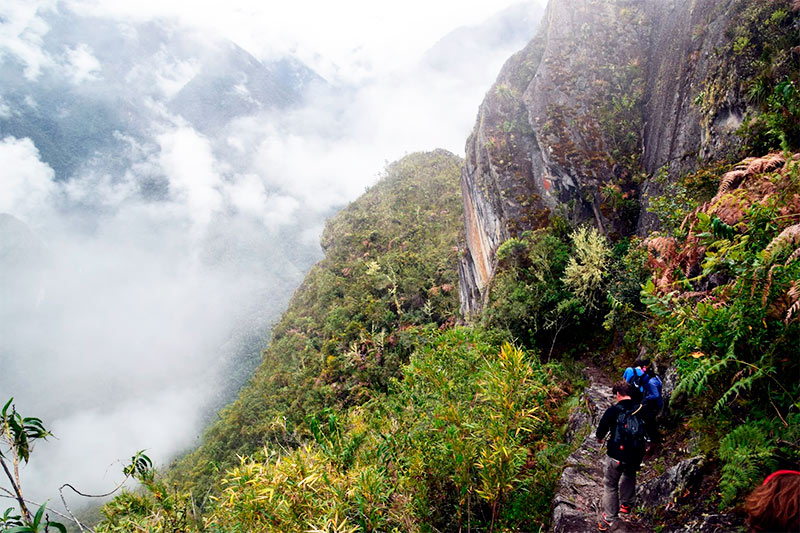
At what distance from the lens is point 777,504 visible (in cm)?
165

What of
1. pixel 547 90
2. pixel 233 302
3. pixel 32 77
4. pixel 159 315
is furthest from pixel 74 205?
pixel 547 90

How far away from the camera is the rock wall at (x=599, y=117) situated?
409 inches

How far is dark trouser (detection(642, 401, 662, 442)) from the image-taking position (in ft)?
13.1

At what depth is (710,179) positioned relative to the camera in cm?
807

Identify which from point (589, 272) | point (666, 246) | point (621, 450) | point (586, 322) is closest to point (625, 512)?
point (621, 450)

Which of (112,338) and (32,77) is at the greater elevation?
(32,77)

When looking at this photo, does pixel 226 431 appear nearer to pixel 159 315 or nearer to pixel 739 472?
pixel 739 472

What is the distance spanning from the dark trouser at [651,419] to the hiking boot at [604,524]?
115cm

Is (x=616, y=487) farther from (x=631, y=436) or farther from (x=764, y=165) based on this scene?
(x=764, y=165)

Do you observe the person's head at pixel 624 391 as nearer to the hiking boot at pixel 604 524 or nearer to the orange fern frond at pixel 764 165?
the hiking boot at pixel 604 524

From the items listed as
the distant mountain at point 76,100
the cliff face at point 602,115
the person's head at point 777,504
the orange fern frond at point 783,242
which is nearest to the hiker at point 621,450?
the orange fern frond at point 783,242

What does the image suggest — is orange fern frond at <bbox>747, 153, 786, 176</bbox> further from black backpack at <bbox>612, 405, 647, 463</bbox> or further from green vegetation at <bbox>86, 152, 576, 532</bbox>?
green vegetation at <bbox>86, 152, 576, 532</bbox>

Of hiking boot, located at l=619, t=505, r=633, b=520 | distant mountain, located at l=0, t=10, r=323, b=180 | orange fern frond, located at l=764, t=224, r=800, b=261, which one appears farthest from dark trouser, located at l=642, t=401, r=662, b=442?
distant mountain, located at l=0, t=10, r=323, b=180

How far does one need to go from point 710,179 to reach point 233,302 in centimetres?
15643
